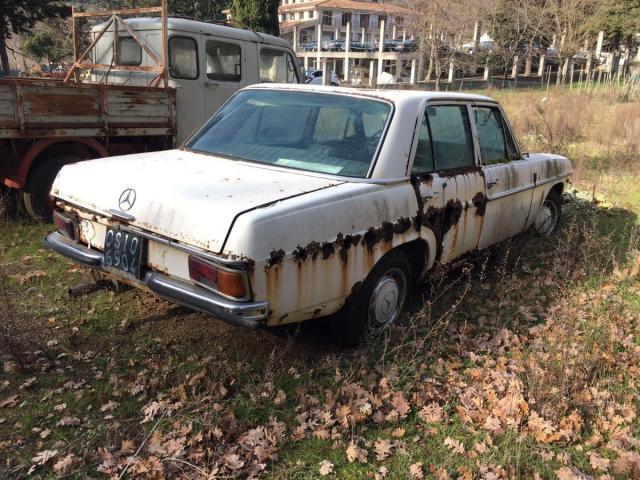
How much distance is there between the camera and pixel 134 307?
410cm

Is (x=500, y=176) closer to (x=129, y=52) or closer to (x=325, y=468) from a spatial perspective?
(x=325, y=468)

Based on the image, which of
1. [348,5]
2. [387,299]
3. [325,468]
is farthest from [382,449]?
[348,5]

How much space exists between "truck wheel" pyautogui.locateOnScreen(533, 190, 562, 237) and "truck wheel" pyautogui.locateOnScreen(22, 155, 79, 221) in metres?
5.67

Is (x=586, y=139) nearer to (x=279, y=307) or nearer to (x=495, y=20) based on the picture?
(x=279, y=307)

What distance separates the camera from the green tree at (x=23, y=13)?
21.1m

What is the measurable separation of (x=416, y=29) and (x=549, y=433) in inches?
Answer: 1376

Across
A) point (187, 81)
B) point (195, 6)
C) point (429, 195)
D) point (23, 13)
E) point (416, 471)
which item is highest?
point (195, 6)

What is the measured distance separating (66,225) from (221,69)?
5.92m

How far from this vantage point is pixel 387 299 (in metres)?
3.62

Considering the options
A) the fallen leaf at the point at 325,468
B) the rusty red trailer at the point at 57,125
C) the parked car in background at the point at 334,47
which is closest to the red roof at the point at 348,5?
the parked car in background at the point at 334,47

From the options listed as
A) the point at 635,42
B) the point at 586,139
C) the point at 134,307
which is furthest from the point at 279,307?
the point at 635,42

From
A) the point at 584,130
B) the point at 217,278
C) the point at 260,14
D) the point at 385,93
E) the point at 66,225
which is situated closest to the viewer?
the point at 217,278

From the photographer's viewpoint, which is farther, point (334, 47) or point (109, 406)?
point (334, 47)

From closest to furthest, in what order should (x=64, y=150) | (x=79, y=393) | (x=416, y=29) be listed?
1. (x=79, y=393)
2. (x=64, y=150)
3. (x=416, y=29)
